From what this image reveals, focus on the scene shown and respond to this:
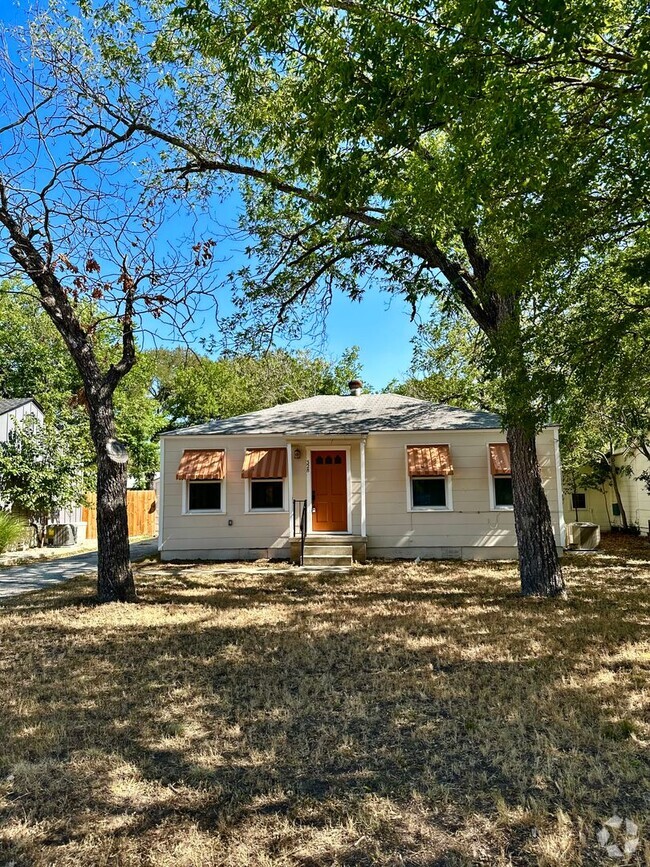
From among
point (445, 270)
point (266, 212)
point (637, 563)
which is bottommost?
point (637, 563)

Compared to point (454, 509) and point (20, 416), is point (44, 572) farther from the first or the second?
point (454, 509)

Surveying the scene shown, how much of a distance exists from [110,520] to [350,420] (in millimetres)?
6563

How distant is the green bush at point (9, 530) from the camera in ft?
45.7

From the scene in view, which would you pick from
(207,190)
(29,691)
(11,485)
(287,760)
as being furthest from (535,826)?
(11,485)

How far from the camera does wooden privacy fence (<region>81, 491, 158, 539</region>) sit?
19422 mm

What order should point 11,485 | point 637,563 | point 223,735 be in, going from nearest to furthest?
1. point 223,735
2. point 637,563
3. point 11,485

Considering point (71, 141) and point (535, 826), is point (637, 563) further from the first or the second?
point (71, 141)

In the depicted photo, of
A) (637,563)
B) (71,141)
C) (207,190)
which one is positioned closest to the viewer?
(71,141)

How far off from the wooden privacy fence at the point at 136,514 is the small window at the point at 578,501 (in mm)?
15935

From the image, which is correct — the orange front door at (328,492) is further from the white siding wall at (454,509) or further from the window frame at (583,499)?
the window frame at (583,499)

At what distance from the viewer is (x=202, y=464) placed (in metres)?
12.3

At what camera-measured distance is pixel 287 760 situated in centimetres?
315

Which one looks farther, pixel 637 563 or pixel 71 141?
pixel 637 563

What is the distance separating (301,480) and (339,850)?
33.3 ft
